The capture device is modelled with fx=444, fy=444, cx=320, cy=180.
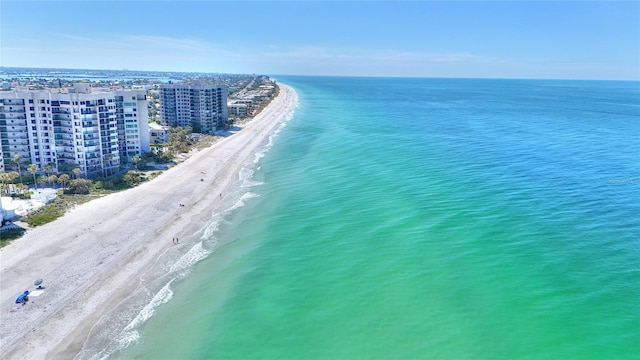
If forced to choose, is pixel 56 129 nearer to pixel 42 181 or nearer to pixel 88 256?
pixel 42 181

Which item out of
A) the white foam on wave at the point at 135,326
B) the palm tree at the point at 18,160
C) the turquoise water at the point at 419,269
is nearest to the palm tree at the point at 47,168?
the palm tree at the point at 18,160

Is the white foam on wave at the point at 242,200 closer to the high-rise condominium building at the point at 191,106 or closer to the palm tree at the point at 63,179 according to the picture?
the palm tree at the point at 63,179

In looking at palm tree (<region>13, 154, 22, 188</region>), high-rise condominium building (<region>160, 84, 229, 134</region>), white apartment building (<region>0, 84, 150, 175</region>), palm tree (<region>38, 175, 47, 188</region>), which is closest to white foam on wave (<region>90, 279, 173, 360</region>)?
palm tree (<region>38, 175, 47, 188</region>)

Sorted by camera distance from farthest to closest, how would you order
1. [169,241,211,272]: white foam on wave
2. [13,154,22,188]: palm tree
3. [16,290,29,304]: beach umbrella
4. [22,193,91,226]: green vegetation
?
[13,154,22,188]: palm tree, [22,193,91,226]: green vegetation, [169,241,211,272]: white foam on wave, [16,290,29,304]: beach umbrella

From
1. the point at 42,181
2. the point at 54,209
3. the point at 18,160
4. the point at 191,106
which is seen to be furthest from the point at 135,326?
the point at 191,106

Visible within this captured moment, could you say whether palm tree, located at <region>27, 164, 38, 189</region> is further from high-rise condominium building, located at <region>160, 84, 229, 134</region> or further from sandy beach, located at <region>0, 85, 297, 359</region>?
high-rise condominium building, located at <region>160, 84, 229, 134</region>

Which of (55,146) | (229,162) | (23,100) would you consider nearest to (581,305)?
(229,162)
